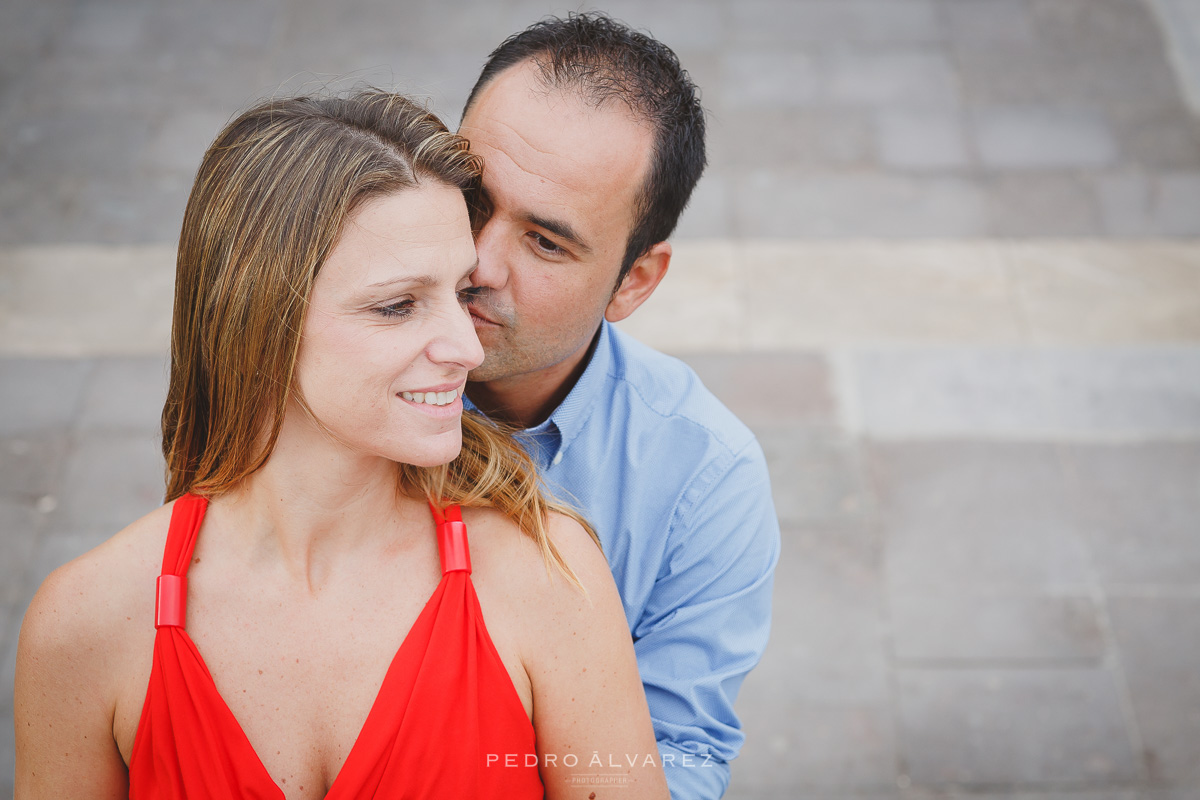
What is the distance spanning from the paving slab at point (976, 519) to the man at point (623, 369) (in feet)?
6.20

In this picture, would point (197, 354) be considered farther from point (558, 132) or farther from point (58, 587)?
point (558, 132)

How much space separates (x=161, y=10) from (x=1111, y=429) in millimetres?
6391

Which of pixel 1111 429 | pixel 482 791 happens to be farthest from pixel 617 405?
pixel 1111 429

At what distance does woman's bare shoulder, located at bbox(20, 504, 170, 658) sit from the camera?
1.74m

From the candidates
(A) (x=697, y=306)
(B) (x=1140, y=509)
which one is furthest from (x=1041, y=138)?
(B) (x=1140, y=509)

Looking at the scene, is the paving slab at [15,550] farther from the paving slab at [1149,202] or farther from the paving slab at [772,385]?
the paving slab at [1149,202]

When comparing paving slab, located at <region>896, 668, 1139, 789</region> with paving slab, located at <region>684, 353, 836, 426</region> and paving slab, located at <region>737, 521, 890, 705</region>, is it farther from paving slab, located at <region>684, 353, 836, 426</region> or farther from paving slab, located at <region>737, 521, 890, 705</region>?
paving slab, located at <region>684, 353, 836, 426</region>

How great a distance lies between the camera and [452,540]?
6.15ft

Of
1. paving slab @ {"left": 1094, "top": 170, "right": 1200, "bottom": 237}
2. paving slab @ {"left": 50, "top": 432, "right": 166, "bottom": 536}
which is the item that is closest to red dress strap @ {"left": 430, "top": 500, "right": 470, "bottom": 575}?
paving slab @ {"left": 50, "top": 432, "right": 166, "bottom": 536}

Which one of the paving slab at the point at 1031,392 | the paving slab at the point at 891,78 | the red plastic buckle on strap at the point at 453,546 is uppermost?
the red plastic buckle on strap at the point at 453,546

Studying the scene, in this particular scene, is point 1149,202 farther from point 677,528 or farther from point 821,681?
point 677,528

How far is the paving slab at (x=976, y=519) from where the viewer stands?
4070 millimetres

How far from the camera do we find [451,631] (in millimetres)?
1828

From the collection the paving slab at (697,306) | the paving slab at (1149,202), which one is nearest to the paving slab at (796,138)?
the paving slab at (697,306)
